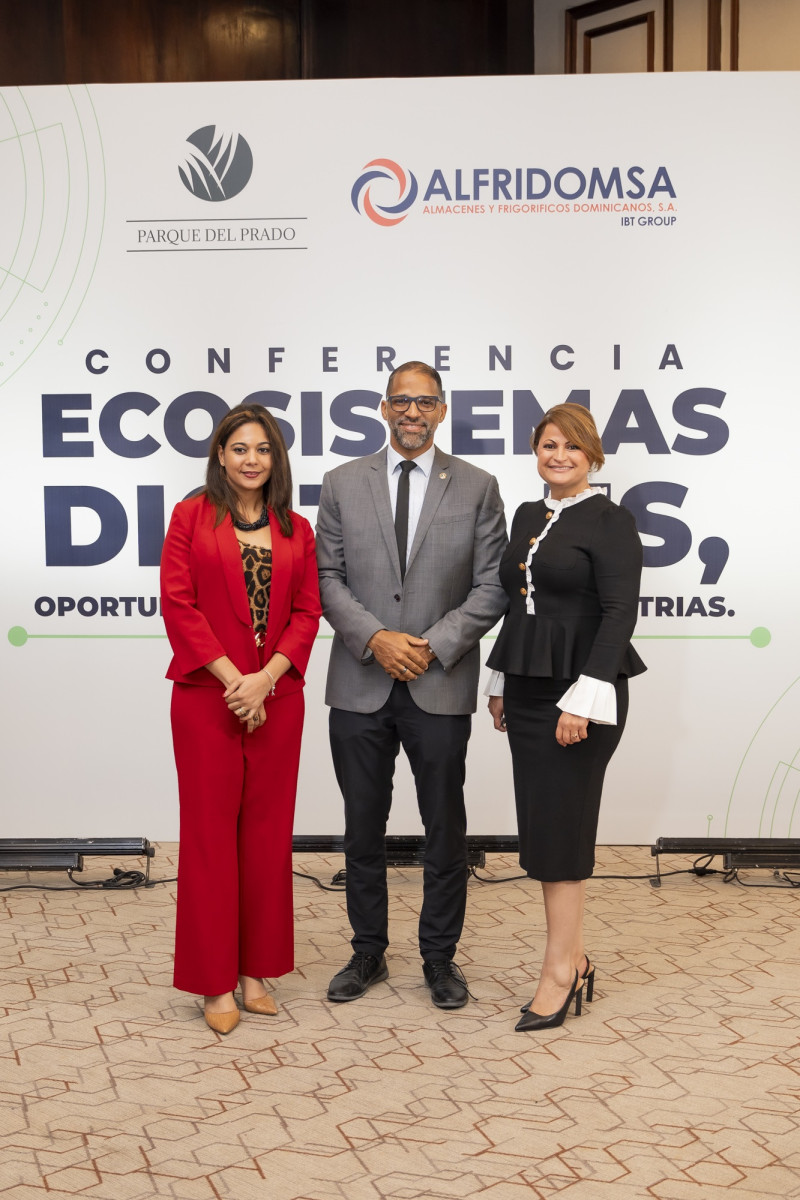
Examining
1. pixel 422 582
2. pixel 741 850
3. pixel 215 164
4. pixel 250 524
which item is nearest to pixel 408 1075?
pixel 422 582

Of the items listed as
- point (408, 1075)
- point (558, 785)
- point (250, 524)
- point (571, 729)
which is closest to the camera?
point (408, 1075)

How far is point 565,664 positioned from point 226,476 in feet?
3.47

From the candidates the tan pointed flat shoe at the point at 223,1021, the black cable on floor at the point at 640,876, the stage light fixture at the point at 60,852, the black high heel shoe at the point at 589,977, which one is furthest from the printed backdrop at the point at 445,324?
the tan pointed flat shoe at the point at 223,1021

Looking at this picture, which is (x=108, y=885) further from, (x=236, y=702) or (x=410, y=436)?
(x=410, y=436)

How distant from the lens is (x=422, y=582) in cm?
321

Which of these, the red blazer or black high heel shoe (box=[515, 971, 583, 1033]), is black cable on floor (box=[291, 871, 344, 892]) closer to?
black high heel shoe (box=[515, 971, 583, 1033])

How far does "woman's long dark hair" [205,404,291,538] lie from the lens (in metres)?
3.06

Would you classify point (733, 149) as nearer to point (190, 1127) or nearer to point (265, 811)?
point (265, 811)

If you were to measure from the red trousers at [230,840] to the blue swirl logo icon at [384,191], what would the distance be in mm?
2283

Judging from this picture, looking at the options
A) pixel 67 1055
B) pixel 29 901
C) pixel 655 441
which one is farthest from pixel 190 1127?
pixel 655 441

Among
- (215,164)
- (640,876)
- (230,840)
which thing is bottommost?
(640,876)

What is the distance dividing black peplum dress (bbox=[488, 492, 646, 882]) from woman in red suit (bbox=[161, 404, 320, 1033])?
2.03 feet

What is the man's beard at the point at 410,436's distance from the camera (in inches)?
127

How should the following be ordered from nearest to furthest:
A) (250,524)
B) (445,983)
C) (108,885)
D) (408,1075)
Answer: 1. (408,1075)
2. (250,524)
3. (445,983)
4. (108,885)
